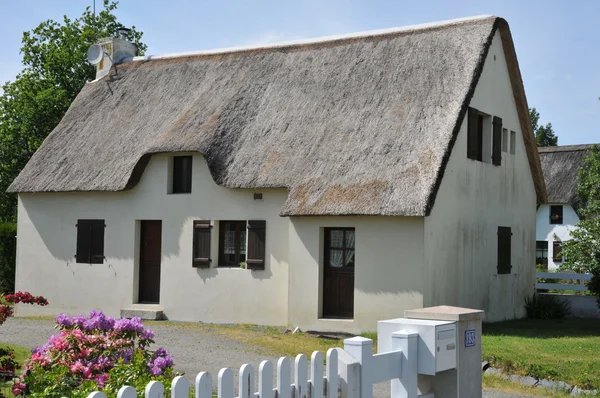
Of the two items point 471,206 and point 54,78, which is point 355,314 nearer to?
point 471,206

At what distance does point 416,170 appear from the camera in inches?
616

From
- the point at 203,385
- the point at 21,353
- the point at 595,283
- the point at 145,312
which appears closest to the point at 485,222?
the point at 595,283

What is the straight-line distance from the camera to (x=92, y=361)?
24.6 feet

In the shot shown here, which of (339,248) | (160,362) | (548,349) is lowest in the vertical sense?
(548,349)

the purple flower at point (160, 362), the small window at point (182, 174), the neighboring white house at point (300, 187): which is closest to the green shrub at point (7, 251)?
the neighboring white house at point (300, 187)

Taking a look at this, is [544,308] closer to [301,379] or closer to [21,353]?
[21,353]

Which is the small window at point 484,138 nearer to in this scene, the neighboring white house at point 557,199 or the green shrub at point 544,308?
the green shrub at point 544,308

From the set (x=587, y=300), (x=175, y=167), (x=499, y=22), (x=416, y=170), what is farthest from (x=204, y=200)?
(x=587, y=300)

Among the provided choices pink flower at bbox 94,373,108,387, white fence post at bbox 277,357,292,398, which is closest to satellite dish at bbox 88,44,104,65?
pink flower at bbox 94,373,108,387

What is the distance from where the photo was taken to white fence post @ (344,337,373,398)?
5.41 m

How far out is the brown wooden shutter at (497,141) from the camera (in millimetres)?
18916

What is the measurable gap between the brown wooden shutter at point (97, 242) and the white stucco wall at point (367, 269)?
5381mm

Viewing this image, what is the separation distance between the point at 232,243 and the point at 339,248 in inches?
111

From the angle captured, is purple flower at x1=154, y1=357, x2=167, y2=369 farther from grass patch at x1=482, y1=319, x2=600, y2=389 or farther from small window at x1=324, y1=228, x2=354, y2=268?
small window at x1=324, y1=228, x2=354, y2=268
